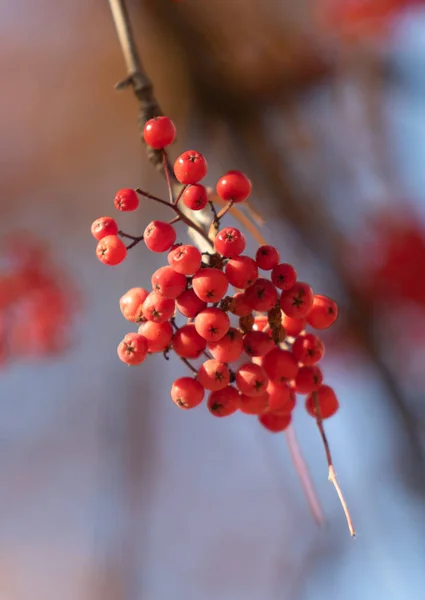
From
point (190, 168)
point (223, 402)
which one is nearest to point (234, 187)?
point (190, 168)

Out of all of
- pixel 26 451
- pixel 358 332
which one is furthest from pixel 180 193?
pixel 26 451

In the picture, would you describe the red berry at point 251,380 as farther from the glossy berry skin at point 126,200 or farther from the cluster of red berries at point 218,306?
the glossy berry skin at point 126,200

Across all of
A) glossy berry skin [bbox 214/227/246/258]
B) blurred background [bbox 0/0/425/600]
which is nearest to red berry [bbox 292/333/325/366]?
glossy berry skin [bbox 214/227/246/258]

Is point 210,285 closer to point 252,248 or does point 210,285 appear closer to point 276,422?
point 276,422

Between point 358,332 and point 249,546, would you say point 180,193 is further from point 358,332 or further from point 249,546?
point 249,546

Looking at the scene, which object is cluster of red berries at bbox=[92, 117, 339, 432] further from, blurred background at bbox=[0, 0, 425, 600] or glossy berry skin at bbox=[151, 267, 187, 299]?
blurred background at bbox=[0, 0, 425, 600]

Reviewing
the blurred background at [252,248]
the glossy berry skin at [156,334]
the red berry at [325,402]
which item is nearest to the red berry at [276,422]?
the red berry at [325,402]
